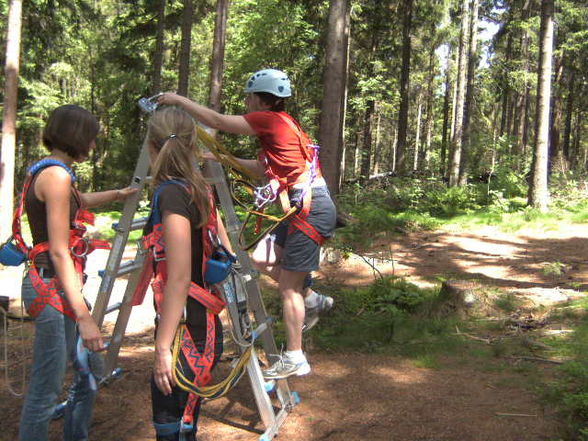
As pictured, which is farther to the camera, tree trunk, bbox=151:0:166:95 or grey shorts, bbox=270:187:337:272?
tree trunk, bbox=151:0:166:95

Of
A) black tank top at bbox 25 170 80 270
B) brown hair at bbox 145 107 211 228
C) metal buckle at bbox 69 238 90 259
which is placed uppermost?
brown hair at bbox 145 107 211 228

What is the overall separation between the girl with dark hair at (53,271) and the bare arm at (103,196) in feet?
1.25

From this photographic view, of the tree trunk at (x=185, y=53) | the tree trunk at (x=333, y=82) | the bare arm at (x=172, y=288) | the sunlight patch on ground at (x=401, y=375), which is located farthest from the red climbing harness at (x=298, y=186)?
the tree trunk at (x=185, y=53)

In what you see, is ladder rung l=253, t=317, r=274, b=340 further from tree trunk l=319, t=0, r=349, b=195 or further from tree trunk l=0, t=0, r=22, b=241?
tree trunk l=0, t=0, r=22, b=241

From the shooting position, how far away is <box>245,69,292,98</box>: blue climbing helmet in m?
3.44

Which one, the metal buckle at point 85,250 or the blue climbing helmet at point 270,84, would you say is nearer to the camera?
the metal buckle at point 85,250

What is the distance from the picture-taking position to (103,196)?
135 inches

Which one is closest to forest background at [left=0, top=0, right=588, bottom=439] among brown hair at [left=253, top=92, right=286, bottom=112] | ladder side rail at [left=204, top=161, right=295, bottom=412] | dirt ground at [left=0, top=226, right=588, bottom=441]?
dirt ground at [left=0, top=226, right=588, bottom=441]

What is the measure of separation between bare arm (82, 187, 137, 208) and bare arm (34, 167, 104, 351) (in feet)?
1.89

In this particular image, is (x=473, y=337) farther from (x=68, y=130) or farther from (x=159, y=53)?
(x=159, y=53)

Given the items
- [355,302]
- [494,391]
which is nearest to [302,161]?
[494,391]

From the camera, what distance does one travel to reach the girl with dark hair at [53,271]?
259 cm

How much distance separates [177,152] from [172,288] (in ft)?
2.07

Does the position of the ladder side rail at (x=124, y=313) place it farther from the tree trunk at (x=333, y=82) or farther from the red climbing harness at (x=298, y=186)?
the tree trunk at (x=333, y=82)
